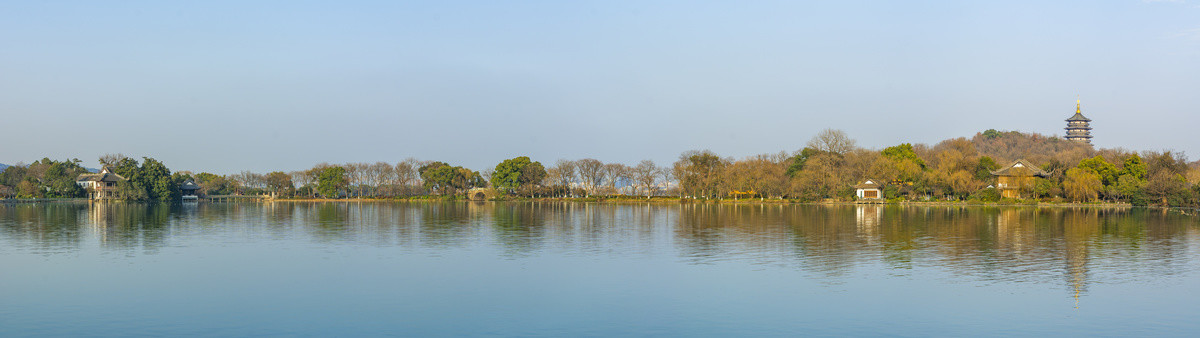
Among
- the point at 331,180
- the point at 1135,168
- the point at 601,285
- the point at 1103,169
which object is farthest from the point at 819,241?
the point at 331,180

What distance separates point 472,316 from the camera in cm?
1507

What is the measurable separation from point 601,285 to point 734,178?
243 feet

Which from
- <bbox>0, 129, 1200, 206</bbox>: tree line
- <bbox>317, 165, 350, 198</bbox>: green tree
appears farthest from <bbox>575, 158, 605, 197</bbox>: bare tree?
<bbox>317, 165, 350, 198</bbox>: green tree

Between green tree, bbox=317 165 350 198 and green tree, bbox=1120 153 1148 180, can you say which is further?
green tree, bbox=317 165 350 198

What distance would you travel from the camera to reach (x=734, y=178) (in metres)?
91.6

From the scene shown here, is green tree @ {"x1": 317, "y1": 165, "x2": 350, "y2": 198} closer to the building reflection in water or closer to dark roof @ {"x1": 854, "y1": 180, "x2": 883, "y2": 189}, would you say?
dark roof @ {"x1": 854, "y1": 180, "x2": 883, "y2": 189}

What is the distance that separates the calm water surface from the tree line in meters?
47.5

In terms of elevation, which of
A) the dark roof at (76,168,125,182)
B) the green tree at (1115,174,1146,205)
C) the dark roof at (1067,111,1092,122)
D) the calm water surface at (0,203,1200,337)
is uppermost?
the dark roof at (1067,111,1092,122)

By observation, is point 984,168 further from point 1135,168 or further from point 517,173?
point 517,173

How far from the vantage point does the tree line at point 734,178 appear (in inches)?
2926

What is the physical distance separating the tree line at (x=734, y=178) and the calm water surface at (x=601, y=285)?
4752cm

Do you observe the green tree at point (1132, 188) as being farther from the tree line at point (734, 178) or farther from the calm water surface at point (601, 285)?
the calm water surface at point (601, 285)

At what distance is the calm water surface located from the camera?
560 inches

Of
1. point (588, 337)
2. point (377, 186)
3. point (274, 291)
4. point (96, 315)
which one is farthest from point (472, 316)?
point (377, 186)
